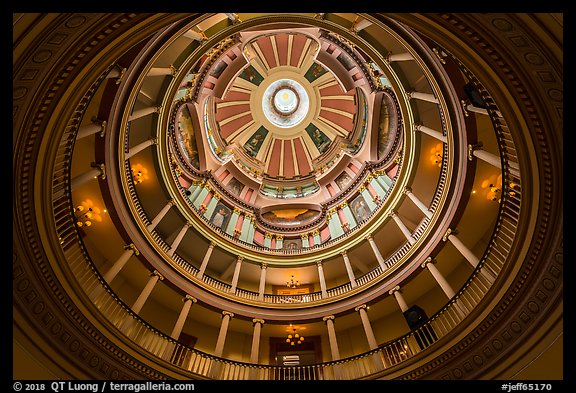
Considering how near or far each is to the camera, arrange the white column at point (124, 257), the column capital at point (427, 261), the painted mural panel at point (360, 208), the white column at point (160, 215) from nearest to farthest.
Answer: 1. the white column at point (124, 257)
2. the column capital at point (427, 261)
3. the white column at point (160, 215)
4. the painted mural panel at point (360, 208)

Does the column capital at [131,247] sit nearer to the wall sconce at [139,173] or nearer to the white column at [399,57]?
the wall sconce at [139,173]

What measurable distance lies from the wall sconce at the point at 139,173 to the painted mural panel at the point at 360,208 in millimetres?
13146

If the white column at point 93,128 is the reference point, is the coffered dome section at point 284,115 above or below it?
above

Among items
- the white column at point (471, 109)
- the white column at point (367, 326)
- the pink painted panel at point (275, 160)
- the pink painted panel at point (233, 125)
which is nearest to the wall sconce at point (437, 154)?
the white column at point (471, 109)

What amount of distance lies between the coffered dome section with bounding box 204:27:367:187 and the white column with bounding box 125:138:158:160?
985cm

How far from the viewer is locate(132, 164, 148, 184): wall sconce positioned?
54.0 ft

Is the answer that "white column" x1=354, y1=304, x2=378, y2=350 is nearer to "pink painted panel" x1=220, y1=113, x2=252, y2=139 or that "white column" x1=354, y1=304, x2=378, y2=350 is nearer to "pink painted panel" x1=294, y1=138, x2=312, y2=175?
"pink painted panel" x1=294, y1=138, x2=312, y2=175

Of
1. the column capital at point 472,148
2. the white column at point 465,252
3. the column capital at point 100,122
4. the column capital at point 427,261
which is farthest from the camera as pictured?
the column capital at point 427,261

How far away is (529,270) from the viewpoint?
8047mm

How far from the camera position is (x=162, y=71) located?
14945 mm

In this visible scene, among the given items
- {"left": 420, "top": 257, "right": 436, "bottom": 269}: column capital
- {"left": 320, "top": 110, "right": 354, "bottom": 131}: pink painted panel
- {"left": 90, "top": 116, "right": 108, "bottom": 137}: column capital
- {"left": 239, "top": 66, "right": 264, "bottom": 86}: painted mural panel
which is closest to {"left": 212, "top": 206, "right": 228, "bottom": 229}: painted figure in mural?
{"left": 90, "top": 116, "right": 108, "bottom": 137}: column capital

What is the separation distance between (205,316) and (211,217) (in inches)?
270

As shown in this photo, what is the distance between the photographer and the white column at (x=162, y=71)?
14273mm

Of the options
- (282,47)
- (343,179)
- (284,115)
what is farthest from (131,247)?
(284,115)
